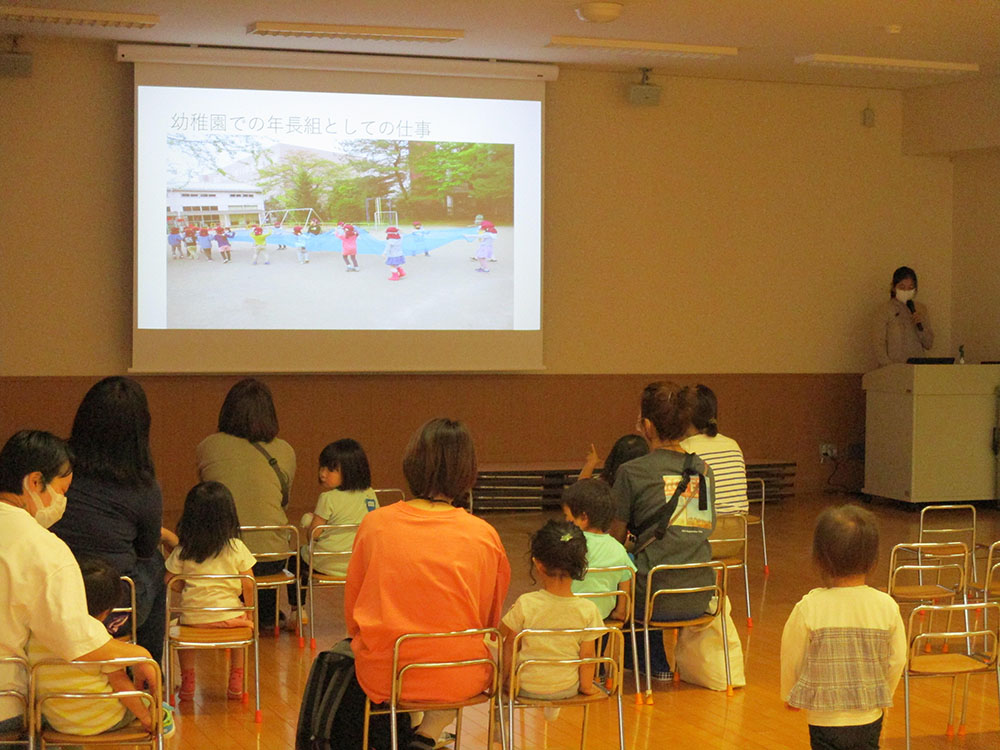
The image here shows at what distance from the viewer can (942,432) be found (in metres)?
9.45

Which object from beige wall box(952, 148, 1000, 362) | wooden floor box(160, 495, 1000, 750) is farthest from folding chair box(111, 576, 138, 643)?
beige wall box(952, 148, 1000, 362)

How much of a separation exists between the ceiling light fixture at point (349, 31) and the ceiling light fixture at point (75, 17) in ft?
2.40

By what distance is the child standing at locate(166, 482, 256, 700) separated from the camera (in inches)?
171

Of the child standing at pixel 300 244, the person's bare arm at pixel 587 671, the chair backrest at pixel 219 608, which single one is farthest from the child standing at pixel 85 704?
the child standing at pixel 300 244

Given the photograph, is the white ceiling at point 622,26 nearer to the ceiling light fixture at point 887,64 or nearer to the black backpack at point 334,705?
the ceiling light fixture at point 887,64

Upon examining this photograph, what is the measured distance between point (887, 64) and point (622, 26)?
2350mm

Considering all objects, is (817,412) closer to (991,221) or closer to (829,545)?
(991,221)

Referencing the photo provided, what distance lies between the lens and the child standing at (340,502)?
5184mm

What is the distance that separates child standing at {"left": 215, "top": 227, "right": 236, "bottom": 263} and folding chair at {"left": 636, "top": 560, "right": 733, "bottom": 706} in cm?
531

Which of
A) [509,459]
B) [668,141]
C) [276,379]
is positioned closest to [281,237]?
[276,379]

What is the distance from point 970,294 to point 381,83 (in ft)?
18.9

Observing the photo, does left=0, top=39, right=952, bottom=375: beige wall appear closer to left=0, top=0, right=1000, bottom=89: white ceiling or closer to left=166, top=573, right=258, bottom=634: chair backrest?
left=0, top=0, right=1000, bottom=89: white ceiling

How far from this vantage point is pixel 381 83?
898 centimetres

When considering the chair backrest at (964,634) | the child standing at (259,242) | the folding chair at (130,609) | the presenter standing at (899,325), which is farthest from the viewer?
the presenter standing at (899,325)
